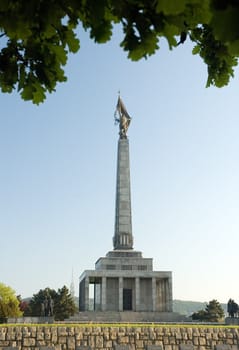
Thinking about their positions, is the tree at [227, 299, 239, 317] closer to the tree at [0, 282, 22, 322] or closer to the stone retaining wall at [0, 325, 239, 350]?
the stone retaining wall at [0, 325, 239, 350]

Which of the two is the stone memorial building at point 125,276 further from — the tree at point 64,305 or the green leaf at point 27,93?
the green leaf at point 27,93

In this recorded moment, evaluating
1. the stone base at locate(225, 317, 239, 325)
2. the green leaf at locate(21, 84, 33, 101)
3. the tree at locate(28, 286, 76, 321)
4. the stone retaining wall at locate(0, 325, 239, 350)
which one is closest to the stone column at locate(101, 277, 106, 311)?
the stone base at locate(225, 317, 239, 325)

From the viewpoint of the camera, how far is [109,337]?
58.3ft

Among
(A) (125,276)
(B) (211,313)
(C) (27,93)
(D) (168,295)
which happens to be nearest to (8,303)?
(A) (125,276)

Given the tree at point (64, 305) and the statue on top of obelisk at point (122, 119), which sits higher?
the statue on top of obelisk at point (122, 119)

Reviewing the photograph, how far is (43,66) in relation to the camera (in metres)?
3.33

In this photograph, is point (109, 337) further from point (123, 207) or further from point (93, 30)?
point (123, 207)

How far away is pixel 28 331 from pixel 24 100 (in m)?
16.0

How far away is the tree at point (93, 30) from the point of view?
6.49 ft

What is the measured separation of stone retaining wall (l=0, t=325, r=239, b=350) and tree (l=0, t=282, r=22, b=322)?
29811mm

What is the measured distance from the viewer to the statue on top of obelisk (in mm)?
47156

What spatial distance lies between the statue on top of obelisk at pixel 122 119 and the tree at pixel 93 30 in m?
43.2

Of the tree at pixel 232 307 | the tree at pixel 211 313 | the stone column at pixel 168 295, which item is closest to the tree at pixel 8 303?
the stone column at pixel 168 295

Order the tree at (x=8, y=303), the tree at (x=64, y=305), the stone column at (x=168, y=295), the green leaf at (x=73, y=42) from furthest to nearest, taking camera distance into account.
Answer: the tree at (x=64, y=305) → the tree at (x=8, y=303) → the stone column at (x=168, y=295) → the green leaf at (x=73, y=42)
